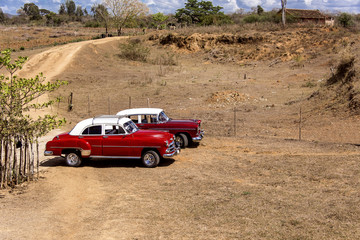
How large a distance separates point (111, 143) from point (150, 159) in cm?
154

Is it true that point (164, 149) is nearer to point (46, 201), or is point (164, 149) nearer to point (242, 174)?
point (242, 174)

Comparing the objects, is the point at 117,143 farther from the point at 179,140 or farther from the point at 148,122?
the point at 179,140

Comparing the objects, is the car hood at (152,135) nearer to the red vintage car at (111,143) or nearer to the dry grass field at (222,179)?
the red vintage car at (111,143)

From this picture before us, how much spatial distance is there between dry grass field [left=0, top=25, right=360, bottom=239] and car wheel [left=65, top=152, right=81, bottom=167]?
0.90 feet

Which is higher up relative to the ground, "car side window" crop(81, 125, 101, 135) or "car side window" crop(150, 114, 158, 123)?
"car side window" crop(150, 114, 158, 123)

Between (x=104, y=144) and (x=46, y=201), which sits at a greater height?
(x=104, y=144)

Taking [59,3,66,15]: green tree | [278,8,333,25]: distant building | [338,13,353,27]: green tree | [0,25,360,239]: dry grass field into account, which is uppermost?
[59,3,66,15]: green tree

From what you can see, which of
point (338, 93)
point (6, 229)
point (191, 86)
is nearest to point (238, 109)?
point (338, 93)

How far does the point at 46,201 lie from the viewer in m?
10.6

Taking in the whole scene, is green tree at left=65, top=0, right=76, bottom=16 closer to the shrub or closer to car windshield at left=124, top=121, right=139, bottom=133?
the shrub

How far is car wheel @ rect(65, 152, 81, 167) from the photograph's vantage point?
45.6 feet

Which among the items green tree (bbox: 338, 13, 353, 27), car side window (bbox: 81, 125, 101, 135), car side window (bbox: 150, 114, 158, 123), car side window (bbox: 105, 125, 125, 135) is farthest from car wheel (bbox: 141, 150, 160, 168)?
green tree (bbox: 338, 13, 353, 27)

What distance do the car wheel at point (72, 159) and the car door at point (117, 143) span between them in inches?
40.5

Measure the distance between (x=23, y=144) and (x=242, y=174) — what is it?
7.19m
